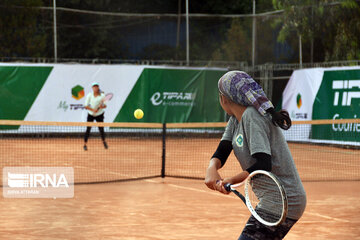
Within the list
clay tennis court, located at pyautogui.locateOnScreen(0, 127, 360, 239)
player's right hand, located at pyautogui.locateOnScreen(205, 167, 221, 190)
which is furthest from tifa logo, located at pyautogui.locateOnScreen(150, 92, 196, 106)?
player's right hand, located at pyautogui.locateOnScreen(205, 167, 221, 190)

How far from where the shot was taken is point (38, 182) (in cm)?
957

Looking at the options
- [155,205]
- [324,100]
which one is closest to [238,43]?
[324,100]

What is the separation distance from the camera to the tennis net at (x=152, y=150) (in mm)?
10836

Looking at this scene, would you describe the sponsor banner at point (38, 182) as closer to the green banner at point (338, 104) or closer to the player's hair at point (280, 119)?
the player's hair at point (280, 119)

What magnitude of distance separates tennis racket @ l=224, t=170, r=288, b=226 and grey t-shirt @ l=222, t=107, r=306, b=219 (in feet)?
0.26

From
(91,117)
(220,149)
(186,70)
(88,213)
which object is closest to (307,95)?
(186,70)

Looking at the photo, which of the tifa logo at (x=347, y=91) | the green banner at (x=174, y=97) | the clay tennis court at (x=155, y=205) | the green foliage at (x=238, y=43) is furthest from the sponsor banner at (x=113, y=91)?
the tifa logo at (x=347, y=91)

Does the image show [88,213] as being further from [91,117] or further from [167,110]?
[167,110]

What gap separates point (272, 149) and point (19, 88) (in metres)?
16.2

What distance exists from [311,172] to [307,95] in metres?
6.73

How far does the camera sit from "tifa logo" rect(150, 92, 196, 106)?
19438 millimetres

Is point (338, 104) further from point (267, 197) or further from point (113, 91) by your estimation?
point (267, 197)

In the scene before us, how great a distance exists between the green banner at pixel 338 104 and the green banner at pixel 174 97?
162 inches

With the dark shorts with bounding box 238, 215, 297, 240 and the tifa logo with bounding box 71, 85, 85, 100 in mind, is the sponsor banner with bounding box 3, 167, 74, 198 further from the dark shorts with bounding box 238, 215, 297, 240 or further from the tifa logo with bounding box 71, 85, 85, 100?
the tifa logo with bounding box 71, 85, 85, 100
